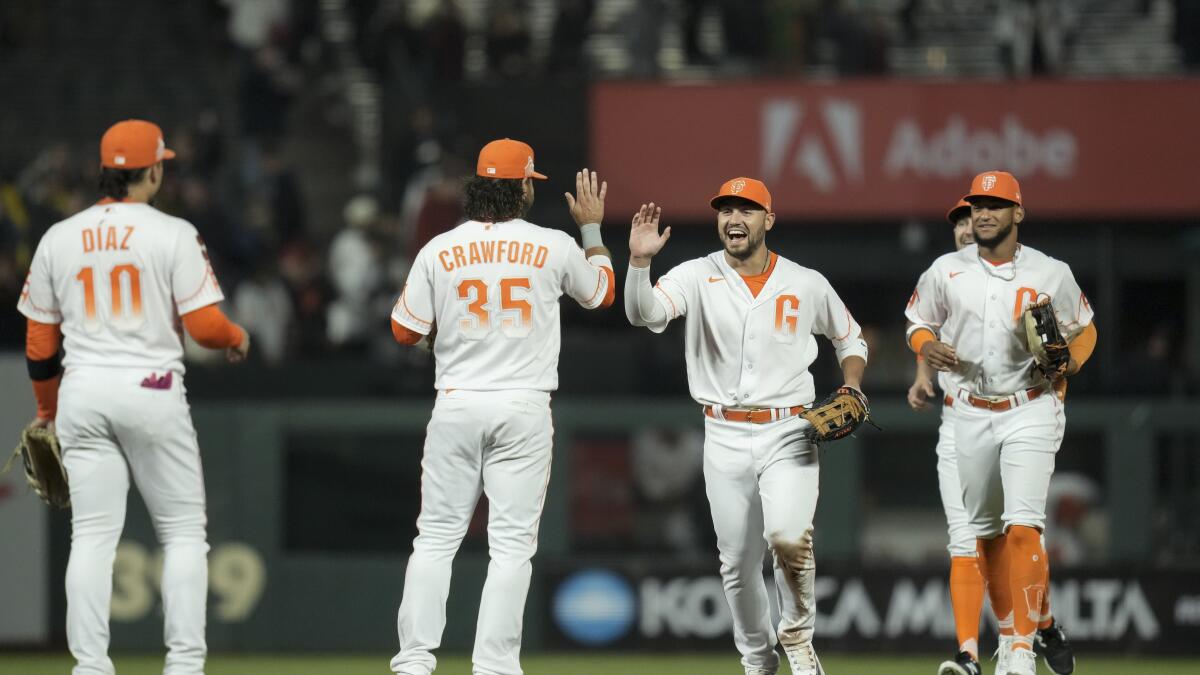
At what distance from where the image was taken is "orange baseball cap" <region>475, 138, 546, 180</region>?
7430 mm

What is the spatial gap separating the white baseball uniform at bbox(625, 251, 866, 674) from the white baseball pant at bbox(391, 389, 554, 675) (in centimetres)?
76

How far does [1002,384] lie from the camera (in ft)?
27.2

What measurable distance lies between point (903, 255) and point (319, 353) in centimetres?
524

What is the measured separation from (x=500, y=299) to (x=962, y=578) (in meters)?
2.86

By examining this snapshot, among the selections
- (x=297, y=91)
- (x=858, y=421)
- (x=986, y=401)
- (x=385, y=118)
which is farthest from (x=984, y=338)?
(x=297, y=91)

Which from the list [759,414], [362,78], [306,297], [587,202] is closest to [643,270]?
[587,202]

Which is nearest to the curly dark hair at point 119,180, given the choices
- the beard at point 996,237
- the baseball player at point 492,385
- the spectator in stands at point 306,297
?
the baseball player at point 492,385

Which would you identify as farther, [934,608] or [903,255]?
[903,255]

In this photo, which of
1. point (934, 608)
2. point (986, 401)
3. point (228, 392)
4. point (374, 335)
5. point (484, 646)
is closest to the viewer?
point (484, 646)

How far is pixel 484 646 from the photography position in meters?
7.17

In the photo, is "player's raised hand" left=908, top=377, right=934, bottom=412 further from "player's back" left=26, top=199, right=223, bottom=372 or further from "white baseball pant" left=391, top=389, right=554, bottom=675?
"player's back" left=26, top=199, right=223, bottom=372

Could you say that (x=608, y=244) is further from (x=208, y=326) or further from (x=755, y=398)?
(x=208, y=326)

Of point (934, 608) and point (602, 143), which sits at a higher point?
point (602, 143)

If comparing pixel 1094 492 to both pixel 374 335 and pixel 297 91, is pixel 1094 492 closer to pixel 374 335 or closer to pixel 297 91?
pixel 374 335
